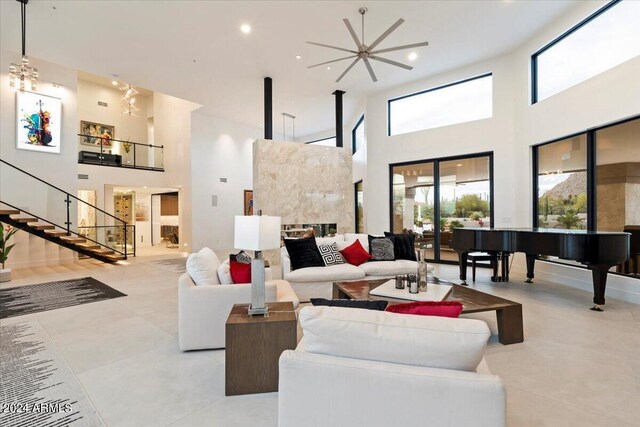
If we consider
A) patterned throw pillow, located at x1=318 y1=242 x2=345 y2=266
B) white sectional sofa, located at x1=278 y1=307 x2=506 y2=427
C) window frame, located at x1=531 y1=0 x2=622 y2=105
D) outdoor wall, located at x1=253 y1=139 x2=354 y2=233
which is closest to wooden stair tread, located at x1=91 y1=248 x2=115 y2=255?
outdoor wall, located at x1=253 y1=139 x2=354 y2=233

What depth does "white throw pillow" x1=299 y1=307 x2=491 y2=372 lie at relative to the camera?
1301mm

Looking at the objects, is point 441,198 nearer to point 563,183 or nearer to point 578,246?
point 563,183

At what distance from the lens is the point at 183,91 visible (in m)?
8.19

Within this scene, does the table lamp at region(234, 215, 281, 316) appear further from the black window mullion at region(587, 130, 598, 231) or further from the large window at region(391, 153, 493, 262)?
the large window at region(391, 153, 493, 262)

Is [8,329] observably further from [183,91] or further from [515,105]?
[515,105]

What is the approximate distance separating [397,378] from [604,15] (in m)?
6.45

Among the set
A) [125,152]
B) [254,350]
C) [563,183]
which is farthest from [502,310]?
[125,152]

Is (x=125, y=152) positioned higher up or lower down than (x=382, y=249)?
higher up

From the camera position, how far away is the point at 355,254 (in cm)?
496

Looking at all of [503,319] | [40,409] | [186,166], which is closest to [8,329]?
[40,409]

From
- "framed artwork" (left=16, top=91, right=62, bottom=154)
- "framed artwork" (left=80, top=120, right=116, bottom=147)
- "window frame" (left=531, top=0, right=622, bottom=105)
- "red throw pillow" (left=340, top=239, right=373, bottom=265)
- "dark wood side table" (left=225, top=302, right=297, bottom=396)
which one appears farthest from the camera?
"framed artwork" (left=80, top=120, right=116, bottom=147)

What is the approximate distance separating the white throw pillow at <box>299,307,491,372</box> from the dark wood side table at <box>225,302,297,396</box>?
2.73ft

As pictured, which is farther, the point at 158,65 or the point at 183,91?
the point at 183,91

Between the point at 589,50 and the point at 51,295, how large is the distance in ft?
30.4
